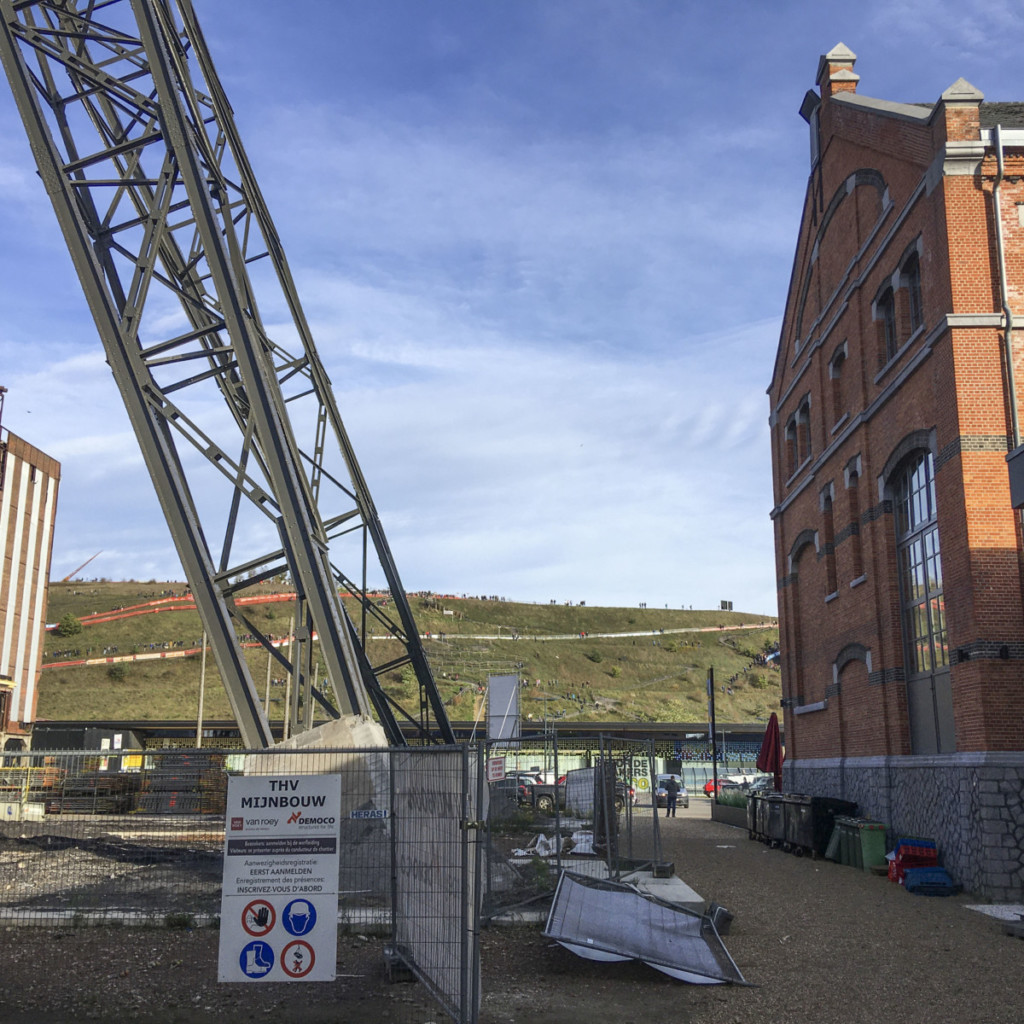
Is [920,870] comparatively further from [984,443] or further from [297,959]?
[297,959]

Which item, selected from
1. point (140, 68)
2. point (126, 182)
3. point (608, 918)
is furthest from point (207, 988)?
point (140, 68)

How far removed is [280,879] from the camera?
7254 mm

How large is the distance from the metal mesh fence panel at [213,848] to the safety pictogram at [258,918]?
89cm

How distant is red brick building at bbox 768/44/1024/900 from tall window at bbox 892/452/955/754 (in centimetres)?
5

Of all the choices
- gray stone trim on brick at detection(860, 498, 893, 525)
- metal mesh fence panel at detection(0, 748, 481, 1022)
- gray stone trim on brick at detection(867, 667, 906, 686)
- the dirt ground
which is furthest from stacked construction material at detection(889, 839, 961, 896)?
metal mesh fence panel at detection(0, 748, 481, 1022)

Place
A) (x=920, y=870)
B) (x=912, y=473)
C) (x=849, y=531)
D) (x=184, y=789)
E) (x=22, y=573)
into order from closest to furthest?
(x=184, y=789), (x=920, y=870), (x=912, y=473), (x=849, y=531), (x=22, y=573)

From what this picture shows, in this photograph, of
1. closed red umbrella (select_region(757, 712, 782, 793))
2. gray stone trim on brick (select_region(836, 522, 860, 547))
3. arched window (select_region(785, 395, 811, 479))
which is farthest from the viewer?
closed red umbrella (select_region(757, 712, 782, 793))

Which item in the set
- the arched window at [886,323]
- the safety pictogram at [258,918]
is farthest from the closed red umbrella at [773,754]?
the safety pictogram at [258,918]

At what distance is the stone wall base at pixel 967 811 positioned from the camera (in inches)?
592

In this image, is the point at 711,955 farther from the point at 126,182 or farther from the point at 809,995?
the point at 126,182

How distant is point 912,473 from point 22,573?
42.9 metres

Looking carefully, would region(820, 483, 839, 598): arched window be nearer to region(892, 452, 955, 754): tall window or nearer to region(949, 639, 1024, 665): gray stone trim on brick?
region(892, 452, 955, 754): tall window

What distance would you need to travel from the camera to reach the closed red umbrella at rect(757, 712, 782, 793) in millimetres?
28438

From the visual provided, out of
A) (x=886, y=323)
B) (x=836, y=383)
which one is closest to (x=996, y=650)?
(x=886, y=323)
